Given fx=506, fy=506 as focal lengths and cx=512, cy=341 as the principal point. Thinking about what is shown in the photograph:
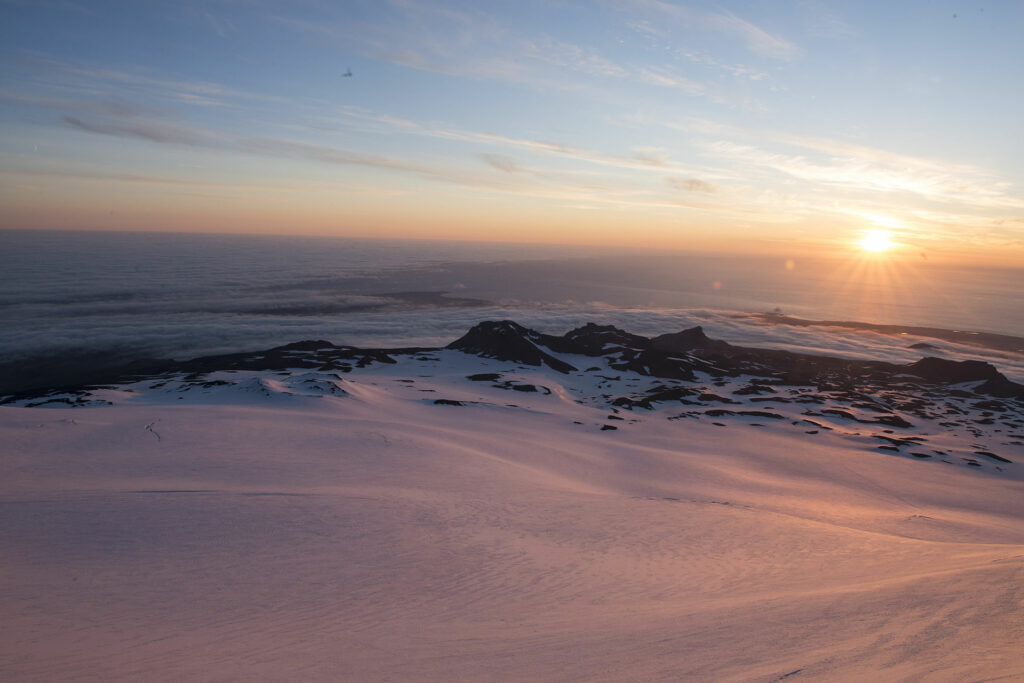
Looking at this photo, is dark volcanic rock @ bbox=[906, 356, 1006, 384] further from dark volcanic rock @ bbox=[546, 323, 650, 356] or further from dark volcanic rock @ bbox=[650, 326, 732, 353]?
dark volcanic rock @ bbox=[546, 323, 650, 356]

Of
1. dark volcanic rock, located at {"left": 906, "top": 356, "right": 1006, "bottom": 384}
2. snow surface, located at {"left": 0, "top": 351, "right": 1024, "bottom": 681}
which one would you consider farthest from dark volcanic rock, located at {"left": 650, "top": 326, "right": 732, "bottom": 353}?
snow surface, located at {"left": 0, "top": 351, "right": 1024, "bottom": 681}

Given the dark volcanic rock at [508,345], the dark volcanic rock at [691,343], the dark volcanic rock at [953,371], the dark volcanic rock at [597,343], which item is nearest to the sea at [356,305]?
the dark volcanic rock at [508,345]

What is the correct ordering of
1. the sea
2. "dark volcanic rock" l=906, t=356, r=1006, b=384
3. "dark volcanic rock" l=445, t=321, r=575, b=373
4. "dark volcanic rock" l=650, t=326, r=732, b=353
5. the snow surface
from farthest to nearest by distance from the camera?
the sea, "dark volcanic rock" l=650, t=326, r=732, b=353, "dark volcanic rock" l=906, t=356, r=1006, b=384, "dark volcanic rock" l=445, t=321, r=575, b=373, the snow surface

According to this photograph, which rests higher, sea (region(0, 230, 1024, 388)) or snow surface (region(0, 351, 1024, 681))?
sea (region(0, 230, 1024, 388))

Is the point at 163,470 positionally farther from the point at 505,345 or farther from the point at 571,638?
the point at 505,345

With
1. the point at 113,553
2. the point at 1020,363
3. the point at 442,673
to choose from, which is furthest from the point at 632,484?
the point at 1020,363

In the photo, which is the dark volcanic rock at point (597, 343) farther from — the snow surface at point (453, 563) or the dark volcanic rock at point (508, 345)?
the snow surface at point (453, 563)

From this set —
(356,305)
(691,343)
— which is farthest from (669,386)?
(356,305)
